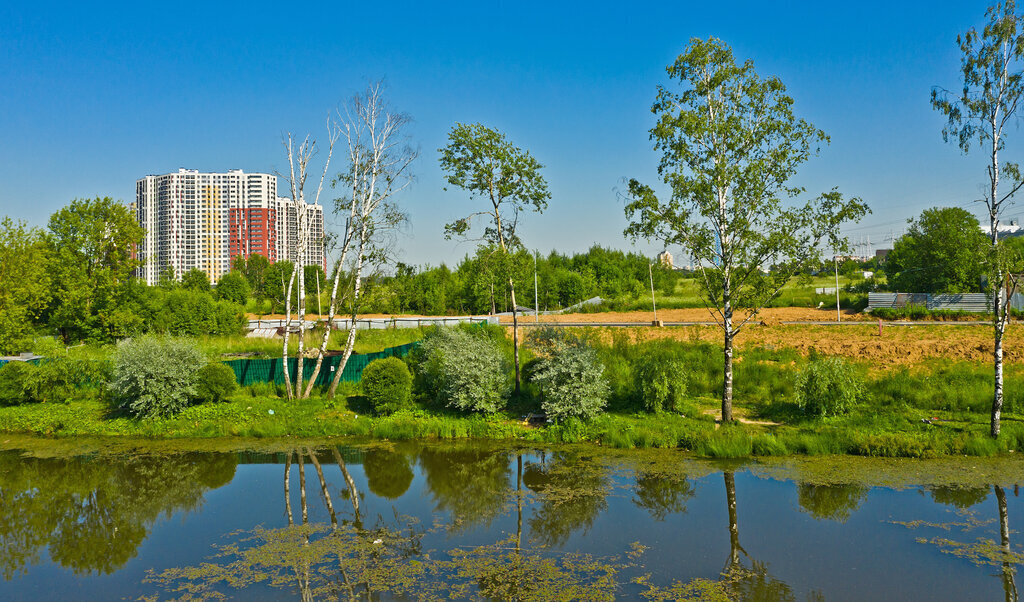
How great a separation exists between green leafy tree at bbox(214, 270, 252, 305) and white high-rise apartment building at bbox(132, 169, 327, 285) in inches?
1419

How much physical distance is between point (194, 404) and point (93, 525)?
8.09 m

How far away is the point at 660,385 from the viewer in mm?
17625

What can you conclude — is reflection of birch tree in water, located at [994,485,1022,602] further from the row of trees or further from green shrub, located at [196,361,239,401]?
the row of trees

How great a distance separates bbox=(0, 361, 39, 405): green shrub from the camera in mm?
19906

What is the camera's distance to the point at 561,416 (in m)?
17.1

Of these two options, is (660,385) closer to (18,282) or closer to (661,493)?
(661,493)

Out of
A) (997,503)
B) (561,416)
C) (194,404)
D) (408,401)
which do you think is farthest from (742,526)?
(194,404)

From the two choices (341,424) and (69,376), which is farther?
(69,376)

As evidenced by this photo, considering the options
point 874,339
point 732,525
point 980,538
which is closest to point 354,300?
point 732,525

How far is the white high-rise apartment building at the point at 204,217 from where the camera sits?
105750mm

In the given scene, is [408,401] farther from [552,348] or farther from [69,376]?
[69,376]

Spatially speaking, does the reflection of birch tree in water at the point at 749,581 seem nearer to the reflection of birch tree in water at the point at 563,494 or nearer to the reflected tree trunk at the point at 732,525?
the reflected tree trunk at the point at 732,525

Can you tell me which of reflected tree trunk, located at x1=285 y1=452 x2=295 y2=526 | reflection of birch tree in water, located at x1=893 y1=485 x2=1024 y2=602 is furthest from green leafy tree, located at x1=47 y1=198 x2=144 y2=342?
reflection of birch tree in water, located at x1=893 y1=485 x2=1024 y2=602

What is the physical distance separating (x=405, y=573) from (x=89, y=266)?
2729 centimetres
